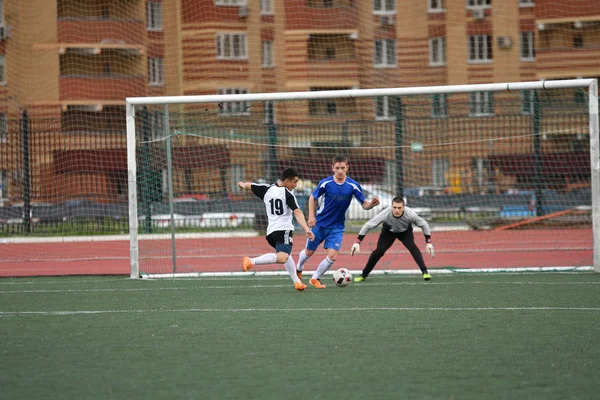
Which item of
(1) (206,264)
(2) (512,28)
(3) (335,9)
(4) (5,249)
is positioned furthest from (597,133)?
(2) (512,28)

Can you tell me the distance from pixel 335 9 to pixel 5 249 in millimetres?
18162

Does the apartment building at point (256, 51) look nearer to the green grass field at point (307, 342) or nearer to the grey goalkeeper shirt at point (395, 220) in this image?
the grey goalkeeper shirt at point (395, 220)

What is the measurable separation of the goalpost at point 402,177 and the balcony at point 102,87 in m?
12.3

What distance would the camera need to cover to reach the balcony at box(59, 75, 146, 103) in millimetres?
34125

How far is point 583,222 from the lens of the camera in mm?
20734

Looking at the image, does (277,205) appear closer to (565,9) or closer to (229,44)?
(229,44)

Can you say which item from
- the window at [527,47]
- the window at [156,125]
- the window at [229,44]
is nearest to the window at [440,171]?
the window at [156,125]

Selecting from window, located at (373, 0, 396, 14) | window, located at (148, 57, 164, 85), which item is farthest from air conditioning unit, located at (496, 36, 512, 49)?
window, located at (148, 57, 164, 85)

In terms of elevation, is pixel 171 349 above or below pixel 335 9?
below

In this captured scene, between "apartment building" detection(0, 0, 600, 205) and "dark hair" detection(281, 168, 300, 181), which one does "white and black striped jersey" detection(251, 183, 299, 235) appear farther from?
"apartment building" detection(0, 0, 600, 205)

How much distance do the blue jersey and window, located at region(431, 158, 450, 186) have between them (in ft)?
28.5

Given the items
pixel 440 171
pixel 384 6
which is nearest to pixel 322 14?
pixel 384 6

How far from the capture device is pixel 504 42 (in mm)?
34344

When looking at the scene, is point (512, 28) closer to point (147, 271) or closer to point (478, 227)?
point (478, 227)
